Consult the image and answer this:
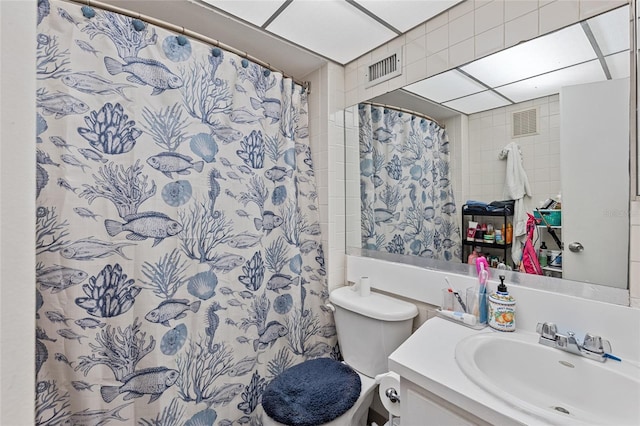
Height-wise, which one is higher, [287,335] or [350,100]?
[350,100]

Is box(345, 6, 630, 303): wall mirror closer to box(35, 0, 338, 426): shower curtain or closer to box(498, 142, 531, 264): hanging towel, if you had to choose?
box(498, 142, 531, 264): hanging towel

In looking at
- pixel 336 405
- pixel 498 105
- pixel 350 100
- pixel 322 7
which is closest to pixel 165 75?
pixel 322 7

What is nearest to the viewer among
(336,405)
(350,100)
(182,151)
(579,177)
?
(579,177)

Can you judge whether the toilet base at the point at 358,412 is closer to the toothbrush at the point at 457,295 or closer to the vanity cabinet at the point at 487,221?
the toothbrush at the point at 457,295

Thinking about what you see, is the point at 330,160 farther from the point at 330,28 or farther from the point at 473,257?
the point at 473,257

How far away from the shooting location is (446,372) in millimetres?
708

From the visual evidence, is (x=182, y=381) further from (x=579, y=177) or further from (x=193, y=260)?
(x=579, y=177)

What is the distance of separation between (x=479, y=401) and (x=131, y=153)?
1322 millimetres

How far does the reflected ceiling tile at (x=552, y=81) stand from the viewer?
0.86 metres

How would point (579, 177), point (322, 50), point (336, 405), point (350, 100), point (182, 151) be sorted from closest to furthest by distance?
point (579, 177)
point (336, 405)
point (182, 151)
point (322, 50)
point (350, 100)

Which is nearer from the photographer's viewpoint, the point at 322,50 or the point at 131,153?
the point at 131,153

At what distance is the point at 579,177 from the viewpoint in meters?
Answer: 0.89

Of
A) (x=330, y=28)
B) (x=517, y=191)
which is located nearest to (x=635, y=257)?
(x=517, y=191)

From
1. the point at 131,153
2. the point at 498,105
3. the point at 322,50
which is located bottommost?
the point at 131,153
